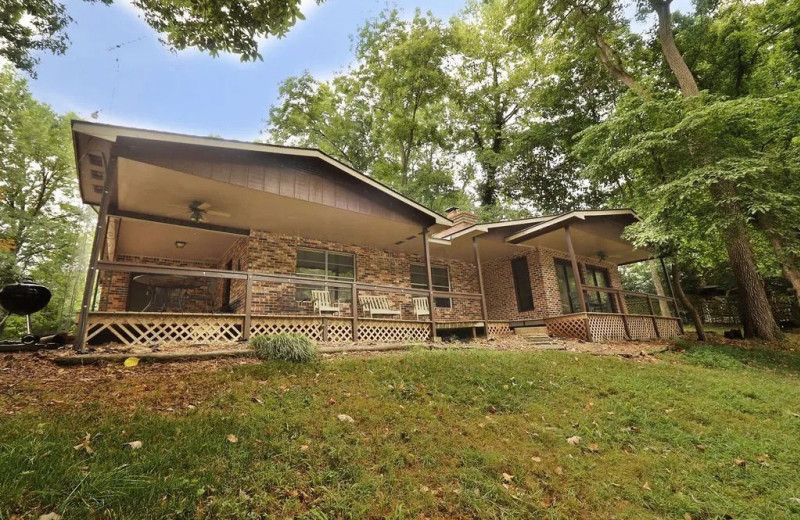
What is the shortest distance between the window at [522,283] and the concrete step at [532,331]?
1.37 m

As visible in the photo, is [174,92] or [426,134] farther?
[174,92]

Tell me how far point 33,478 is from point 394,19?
24.3 metres

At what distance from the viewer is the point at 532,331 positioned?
39.6ft

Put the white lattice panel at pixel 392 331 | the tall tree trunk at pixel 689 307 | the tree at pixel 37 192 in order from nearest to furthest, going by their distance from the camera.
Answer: the white lattice panel at pixel 392 331 → the tall tree trunk at pixel 689 307 → the tree at pixel 37 192

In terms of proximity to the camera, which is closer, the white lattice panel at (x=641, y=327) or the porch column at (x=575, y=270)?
the porch column at (x=575, y=270)

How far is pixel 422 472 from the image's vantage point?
2.96m

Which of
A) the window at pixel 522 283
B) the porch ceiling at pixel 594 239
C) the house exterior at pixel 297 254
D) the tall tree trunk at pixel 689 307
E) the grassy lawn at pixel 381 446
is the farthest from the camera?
the window at pixel 522 283

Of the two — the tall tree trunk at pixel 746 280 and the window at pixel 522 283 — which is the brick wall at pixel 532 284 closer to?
the window at pixel 522 283

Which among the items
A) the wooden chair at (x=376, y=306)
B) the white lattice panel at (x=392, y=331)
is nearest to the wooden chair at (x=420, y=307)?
the wooden chair at (x=376, y=306)

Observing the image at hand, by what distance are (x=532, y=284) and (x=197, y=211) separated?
11258 millimetres

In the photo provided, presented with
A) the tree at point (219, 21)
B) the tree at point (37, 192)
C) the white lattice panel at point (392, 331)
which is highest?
the tree at point (37, 192)

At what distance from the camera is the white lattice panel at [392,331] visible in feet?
28.0

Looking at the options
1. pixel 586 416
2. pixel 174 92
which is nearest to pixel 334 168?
pixel 586 416

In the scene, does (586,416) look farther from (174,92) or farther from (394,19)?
(174,92)
